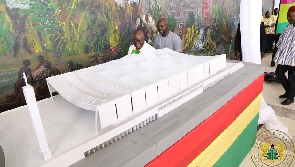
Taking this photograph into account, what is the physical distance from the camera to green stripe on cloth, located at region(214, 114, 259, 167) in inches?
65.4

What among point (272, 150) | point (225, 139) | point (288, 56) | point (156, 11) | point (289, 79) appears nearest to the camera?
point (225, 139)

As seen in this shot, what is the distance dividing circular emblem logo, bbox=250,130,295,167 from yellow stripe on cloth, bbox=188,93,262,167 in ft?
1.52

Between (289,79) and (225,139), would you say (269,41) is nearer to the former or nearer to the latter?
(289,79)

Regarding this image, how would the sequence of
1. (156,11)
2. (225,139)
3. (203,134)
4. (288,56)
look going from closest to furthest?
1. (203,134)
2. (225,139)
3. (156,11)
4. (288,56)

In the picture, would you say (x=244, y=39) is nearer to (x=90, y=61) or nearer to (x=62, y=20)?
(x=90, y=61)

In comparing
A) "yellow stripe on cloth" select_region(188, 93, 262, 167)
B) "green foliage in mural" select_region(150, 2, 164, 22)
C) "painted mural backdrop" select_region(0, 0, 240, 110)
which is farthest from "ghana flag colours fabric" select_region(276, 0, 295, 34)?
"yellow stripe on cloth" select_region(188, 93, 262, 167)

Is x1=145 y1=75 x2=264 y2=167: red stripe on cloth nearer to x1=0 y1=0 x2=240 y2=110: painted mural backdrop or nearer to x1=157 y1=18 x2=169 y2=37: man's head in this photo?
x1=157 y1=18 x2=169 y2=37: man's head

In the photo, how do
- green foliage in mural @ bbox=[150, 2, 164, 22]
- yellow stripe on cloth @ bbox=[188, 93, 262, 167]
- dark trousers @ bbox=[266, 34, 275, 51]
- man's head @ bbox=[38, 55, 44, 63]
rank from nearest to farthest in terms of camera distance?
yellow stripe on cloth @ bbox=[188, 93, 262, 167] < man's head @ bbox=[38, 55, 44, 63] < green foliage in mural @ bbox=[150, 2, 164, 22] < dark trousers @ bbox=[266, 34, 275, 51]

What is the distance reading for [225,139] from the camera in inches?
63.2

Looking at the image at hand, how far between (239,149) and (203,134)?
2.61 ft

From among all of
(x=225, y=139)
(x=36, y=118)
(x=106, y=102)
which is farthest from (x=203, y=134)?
(x=36, y=118)

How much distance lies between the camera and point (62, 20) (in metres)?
1.99

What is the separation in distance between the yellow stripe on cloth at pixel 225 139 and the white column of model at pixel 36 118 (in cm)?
75

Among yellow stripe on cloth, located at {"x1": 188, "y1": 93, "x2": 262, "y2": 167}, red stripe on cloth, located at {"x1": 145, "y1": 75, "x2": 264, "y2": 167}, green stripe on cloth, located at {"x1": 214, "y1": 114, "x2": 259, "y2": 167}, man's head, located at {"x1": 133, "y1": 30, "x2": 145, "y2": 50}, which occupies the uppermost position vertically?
man's head, located at {"x1": 133, "y1": 30, "x2": 145, "y2": 50}
